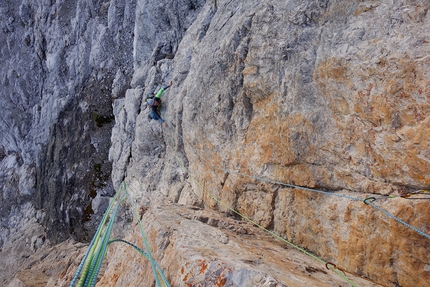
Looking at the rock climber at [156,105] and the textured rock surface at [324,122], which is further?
the rock climber at [156,105]

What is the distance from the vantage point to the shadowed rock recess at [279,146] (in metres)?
4.89

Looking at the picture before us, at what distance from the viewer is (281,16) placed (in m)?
7.75

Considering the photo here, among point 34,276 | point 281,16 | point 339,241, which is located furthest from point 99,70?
point 339,241

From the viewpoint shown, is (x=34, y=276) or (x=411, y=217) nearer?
(x=411, y=217)

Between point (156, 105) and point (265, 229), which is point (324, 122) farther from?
point (156, 105)

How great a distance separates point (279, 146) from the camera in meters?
7.20

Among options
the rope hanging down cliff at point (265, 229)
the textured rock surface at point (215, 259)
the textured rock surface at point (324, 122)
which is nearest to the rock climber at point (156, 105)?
the rope hanging down cliff at point (265, 229)

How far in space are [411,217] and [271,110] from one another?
3.76m

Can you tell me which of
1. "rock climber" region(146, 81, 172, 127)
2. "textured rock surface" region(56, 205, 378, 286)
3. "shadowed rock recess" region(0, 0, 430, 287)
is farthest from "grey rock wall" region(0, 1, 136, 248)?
"textured rock surface" region(56, 205, 378, 286)

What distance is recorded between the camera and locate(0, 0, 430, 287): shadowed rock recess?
489 centimetres

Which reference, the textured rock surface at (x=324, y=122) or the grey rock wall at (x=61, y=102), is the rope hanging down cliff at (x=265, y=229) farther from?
the grey rock wall at (x=61, y=102)

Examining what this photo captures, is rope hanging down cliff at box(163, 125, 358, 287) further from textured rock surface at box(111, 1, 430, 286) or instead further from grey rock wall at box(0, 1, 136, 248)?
grey rock wall at box(0, 1, 136, 248)

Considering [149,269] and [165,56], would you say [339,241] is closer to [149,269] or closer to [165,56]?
[149,269]

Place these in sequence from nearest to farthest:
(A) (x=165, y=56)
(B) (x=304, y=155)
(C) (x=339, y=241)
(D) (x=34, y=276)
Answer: (C) (x=339, y=241) < (B) (x=304, y=155) < (A) (x=165, y=56) < (D) (x=34, y=276)
